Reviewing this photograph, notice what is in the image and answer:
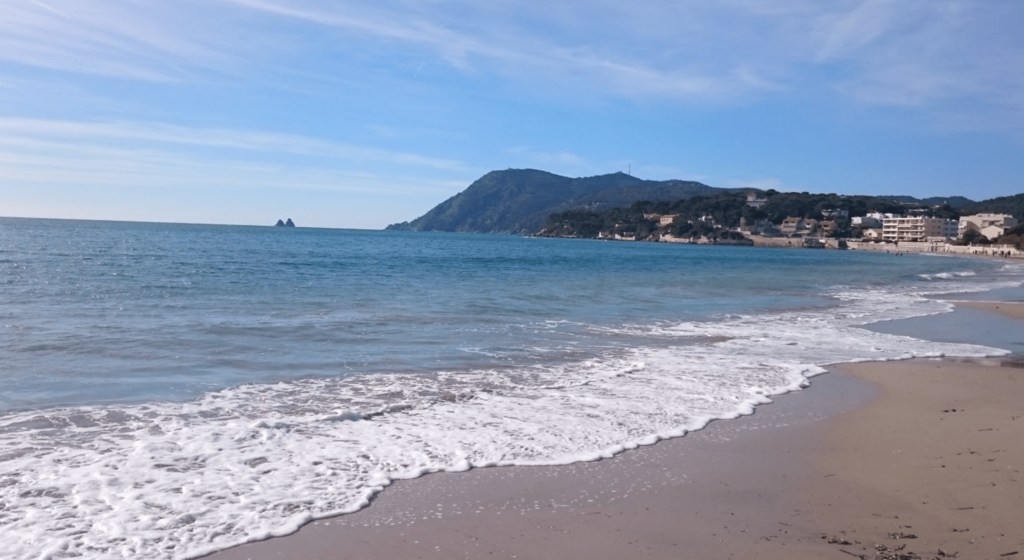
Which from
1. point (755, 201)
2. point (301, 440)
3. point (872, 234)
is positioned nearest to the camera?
point (301, 440)

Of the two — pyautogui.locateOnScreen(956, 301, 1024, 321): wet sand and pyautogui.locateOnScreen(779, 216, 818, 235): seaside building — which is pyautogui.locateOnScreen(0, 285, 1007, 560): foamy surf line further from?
pyautogui.locateOnScreen(779, 216, 818, 235): seaside building

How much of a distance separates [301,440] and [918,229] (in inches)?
5240

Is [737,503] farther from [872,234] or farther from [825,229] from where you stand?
[825,229]

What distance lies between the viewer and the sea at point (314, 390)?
4.89m

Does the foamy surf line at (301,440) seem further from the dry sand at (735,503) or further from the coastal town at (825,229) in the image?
the coastal town at (825,229)

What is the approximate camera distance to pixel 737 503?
5.07 meters

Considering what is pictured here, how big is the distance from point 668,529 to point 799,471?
178cm

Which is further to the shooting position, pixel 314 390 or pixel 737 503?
Answer: pixel 314 390

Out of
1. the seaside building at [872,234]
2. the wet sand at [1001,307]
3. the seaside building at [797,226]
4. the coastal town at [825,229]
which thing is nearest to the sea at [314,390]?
the wet sand at [1001,307]

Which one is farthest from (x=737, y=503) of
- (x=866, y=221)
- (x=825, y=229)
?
(x=866, y=221)

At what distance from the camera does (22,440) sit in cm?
605

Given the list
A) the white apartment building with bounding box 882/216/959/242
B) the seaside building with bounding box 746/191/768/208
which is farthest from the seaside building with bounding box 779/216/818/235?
the white apartment building with bounding box 882/216/959/242

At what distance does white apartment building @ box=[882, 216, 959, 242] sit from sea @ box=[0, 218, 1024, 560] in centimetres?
11476

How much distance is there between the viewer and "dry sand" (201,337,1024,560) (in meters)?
4.31
